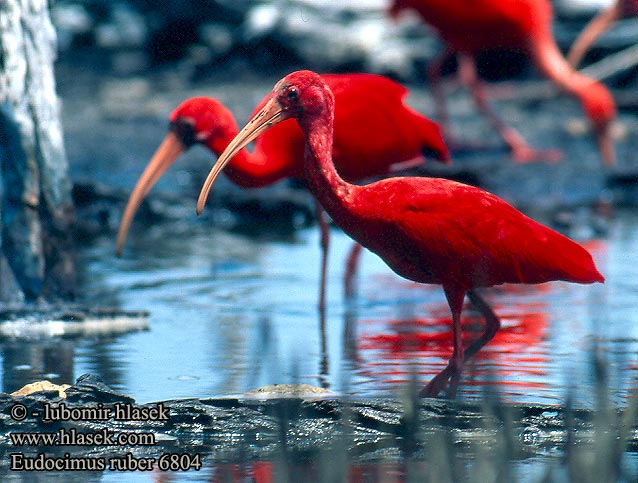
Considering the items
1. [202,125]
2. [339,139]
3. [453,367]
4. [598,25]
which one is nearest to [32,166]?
[202,125]

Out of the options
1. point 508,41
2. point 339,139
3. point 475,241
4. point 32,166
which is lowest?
point 475,241

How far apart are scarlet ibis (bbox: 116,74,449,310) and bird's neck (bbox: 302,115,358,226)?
180 centimetres

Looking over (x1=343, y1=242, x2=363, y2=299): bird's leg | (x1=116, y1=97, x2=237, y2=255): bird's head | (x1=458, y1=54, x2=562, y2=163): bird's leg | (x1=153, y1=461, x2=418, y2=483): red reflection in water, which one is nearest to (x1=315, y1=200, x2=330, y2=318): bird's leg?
(x1=343, y1=242, x2=363, y2=299): bird's leg

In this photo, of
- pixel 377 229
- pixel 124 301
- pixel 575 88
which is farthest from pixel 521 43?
pixel 377 229

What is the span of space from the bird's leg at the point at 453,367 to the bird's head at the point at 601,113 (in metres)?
8.18

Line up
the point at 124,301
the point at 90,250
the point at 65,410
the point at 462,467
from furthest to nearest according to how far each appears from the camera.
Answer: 1. the point at 90,250
2. the point at 124,301
3. the point at 65,410
4. the point at 462,467

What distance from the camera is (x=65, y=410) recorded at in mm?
4836

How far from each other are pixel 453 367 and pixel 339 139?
2442 mm

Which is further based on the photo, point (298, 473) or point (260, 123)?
point (260, 123)

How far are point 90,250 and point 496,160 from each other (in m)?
4.99

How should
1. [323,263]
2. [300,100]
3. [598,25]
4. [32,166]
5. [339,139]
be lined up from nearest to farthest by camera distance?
[300,100]
[32,166]
[339,139]
[323,263]
[598,25]

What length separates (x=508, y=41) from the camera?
13305 mm

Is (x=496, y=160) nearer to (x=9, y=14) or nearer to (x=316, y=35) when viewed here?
(x=316, y=35)

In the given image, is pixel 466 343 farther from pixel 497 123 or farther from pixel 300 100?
pixel 497 123
